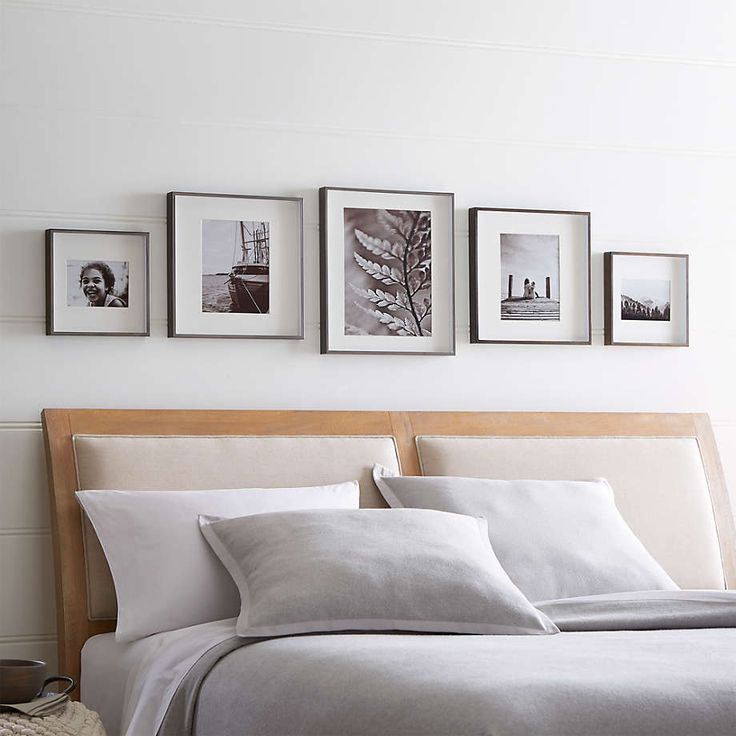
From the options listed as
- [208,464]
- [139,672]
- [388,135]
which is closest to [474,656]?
[139,672]

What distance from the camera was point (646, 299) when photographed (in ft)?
12.5

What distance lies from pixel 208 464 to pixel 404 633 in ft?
3.09

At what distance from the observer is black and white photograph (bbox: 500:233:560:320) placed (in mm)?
3672

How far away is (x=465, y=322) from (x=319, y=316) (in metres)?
0.47

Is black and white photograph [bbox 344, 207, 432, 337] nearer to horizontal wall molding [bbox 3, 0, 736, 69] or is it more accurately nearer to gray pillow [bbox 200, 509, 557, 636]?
horizontal wall molding [bbox 3, 0, 736, 69]

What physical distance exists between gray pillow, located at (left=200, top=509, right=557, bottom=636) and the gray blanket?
7 cm

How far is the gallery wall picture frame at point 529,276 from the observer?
3.64 metres

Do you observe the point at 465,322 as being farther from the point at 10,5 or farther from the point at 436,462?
the point at 10,5

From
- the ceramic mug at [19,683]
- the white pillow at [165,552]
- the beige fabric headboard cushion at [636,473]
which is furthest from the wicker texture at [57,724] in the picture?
the beige fabric headboard cushion at [636,473]

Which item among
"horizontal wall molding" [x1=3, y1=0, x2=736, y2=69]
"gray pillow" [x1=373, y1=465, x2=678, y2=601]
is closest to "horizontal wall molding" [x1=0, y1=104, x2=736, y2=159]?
"horizontal wall molding" [x1=3, y1=0, x2=736, y2=69]

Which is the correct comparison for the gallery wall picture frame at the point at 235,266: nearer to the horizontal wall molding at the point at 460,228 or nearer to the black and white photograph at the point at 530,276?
the horizontal wall molding at the point at 460,228

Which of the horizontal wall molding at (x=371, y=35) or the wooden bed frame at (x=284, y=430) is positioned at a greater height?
the horizontal wall molding at (x=371, y=35)

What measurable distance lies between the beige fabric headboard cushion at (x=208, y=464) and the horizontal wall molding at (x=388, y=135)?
95cm

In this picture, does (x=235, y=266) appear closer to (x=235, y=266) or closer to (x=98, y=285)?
→ (x=235, y=266)
